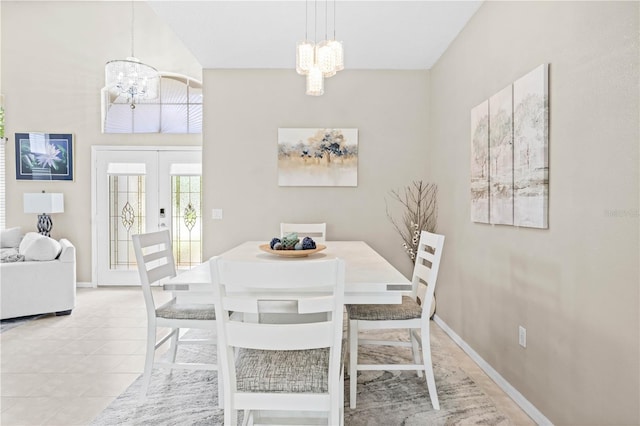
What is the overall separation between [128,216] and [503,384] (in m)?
4.83

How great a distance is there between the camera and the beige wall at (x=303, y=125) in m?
4.10

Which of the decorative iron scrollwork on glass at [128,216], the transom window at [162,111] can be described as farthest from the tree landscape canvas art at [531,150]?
the decorative iron scrollwork on glass at [128,216]

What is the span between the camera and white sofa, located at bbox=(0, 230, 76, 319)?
3.70 meters

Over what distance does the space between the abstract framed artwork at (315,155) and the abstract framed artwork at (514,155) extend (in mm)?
1486

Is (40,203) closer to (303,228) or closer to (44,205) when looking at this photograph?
(44,205)

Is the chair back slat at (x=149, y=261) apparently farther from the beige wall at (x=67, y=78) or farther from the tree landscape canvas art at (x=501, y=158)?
the beige wall at (x=67, y=78)

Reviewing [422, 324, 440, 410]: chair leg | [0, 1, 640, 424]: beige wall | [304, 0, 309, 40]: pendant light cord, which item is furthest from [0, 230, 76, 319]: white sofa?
[422, 324, 440, 410]: chair leg

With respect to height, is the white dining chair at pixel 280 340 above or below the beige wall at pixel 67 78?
below

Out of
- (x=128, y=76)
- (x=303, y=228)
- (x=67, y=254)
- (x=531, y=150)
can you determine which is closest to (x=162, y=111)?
(x=128, y=76)

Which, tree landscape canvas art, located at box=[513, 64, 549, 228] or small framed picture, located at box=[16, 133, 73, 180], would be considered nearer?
tree landscape canvas art, located at box=[513, 64, 549, 228]

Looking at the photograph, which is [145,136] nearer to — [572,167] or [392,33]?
[392,33]

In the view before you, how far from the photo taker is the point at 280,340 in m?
1.39

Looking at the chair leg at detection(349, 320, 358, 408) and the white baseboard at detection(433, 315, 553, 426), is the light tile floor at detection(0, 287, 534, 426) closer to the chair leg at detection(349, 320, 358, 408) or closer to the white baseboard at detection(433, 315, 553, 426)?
the white baseboard at detection(433, 315, 553, 426)

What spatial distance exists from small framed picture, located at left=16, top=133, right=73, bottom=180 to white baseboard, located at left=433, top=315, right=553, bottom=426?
5199 millimetres
